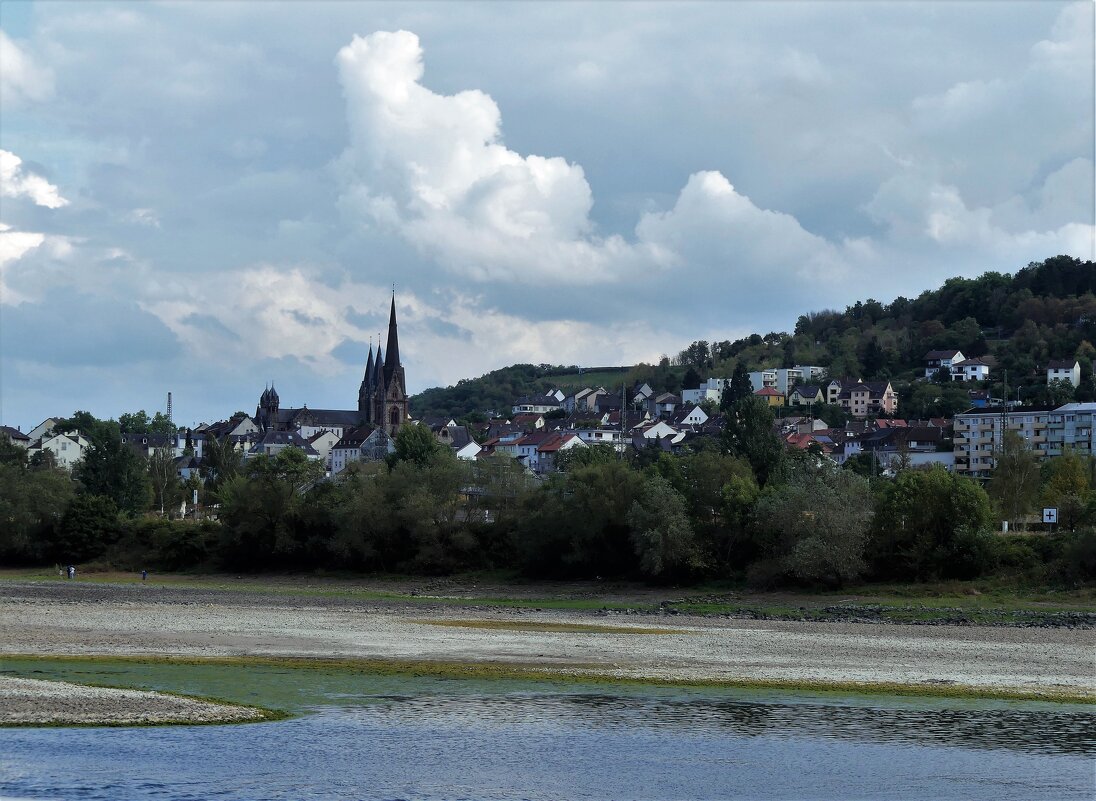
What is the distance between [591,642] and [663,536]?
95.2 feet

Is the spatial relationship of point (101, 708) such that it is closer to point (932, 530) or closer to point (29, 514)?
point (932, 530)

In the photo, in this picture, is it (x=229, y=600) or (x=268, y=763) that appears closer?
(x=268, y=763)

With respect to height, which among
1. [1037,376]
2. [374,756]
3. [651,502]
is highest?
[1037,376]

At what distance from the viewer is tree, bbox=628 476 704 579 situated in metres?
71.9

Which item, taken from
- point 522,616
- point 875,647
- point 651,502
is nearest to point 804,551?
point 651,502

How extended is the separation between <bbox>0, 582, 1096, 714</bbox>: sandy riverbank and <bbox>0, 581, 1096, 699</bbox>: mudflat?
0.19ft

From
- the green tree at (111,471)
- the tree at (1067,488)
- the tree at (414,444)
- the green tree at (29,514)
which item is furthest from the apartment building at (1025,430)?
the green tree at (29,514)

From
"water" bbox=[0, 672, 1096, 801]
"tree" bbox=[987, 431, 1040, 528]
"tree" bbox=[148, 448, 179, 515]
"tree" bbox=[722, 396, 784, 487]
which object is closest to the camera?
"water" bbox=[0, 672, 1096, 801]

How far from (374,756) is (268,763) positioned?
2.06 m

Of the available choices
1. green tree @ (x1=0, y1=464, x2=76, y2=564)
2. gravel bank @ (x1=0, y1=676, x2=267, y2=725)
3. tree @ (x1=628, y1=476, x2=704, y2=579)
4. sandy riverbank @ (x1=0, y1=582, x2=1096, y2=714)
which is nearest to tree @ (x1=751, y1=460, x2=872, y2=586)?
tree @ (x1=628, y1=476, x2=704, y2=579)

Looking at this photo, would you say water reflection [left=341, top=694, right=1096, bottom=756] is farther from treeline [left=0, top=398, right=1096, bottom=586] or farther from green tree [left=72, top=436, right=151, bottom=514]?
green tree [left=72, top=436, right=151, bottom=514]

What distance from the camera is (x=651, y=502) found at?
7375 centimetres

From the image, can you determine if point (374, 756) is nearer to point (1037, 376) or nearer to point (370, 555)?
point (370, 555)

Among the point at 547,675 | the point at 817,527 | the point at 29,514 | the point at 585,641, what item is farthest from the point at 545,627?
the point at 29,514
